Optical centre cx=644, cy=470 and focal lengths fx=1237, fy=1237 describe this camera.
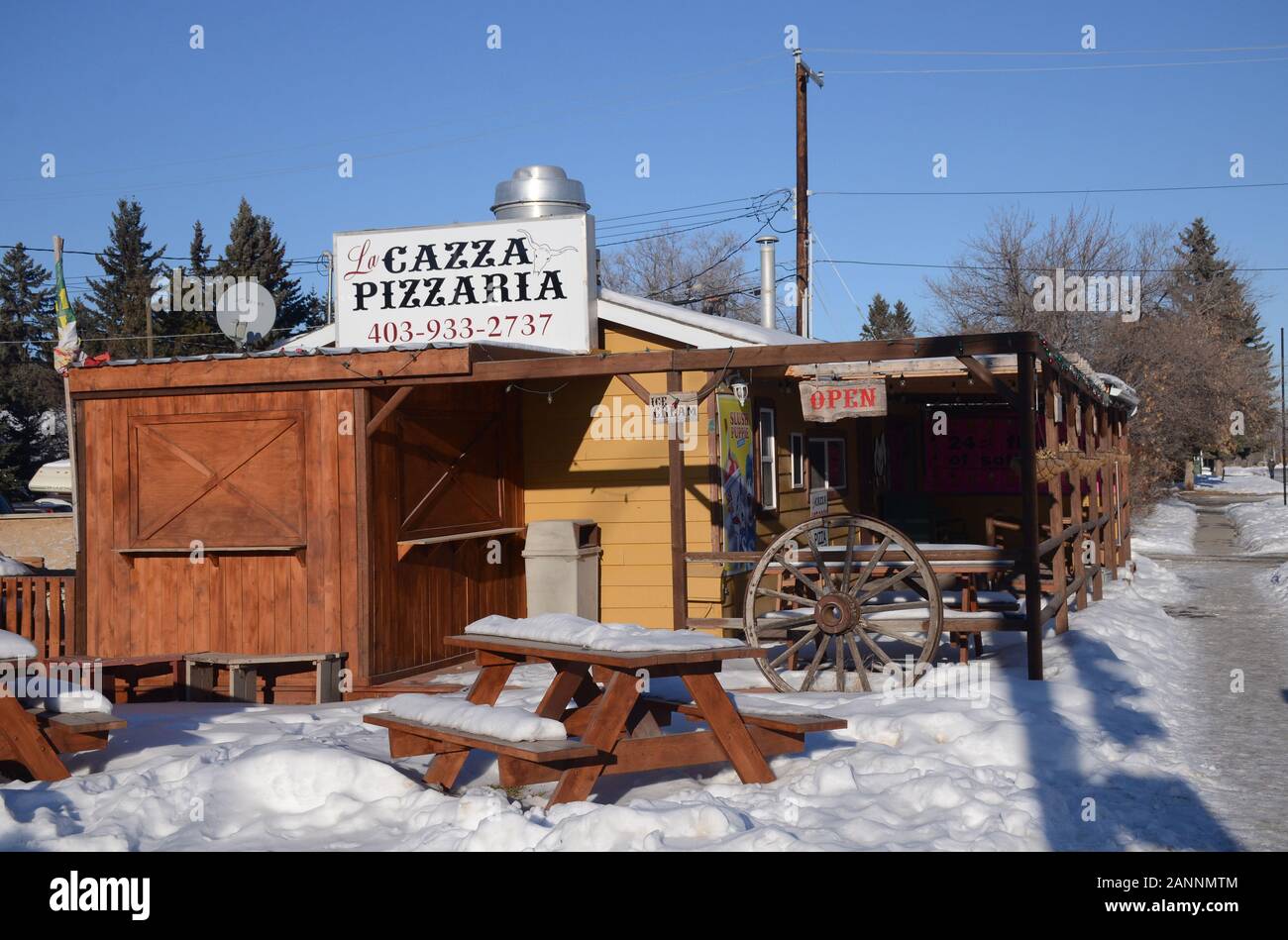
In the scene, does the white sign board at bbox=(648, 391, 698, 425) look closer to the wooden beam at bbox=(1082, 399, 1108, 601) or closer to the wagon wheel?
the wagon wheel

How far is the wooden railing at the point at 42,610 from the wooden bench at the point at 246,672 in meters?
1.90

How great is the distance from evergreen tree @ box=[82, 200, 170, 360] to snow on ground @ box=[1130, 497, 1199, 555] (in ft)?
116

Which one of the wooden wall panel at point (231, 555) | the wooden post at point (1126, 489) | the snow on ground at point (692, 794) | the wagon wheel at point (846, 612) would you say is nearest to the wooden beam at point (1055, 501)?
the wagon wheel at point (846, 612)

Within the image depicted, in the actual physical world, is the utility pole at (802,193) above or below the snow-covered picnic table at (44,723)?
above

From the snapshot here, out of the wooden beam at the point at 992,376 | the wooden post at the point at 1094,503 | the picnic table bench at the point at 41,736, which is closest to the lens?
the picnic table bench at the point at 41,736

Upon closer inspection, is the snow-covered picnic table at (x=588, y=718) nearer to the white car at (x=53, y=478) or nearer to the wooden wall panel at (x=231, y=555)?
the wooden wall panel at (x=231, y=555)

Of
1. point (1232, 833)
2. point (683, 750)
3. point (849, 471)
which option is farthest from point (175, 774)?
point (849, 471)

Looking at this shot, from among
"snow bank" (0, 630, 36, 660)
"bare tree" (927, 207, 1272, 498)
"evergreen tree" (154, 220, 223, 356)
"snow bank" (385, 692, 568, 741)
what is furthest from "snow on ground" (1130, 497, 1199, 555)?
"evergreen tree" (154, 220, 223, 356)

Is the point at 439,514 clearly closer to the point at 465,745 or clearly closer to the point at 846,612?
the point at 846,612

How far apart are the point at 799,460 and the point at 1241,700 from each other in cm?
668

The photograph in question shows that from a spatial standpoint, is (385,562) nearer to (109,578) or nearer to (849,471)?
(109,578)

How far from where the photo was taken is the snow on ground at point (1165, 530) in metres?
25.7

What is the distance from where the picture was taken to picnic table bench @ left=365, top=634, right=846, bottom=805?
5789mm

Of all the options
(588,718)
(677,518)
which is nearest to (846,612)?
(677,518)
